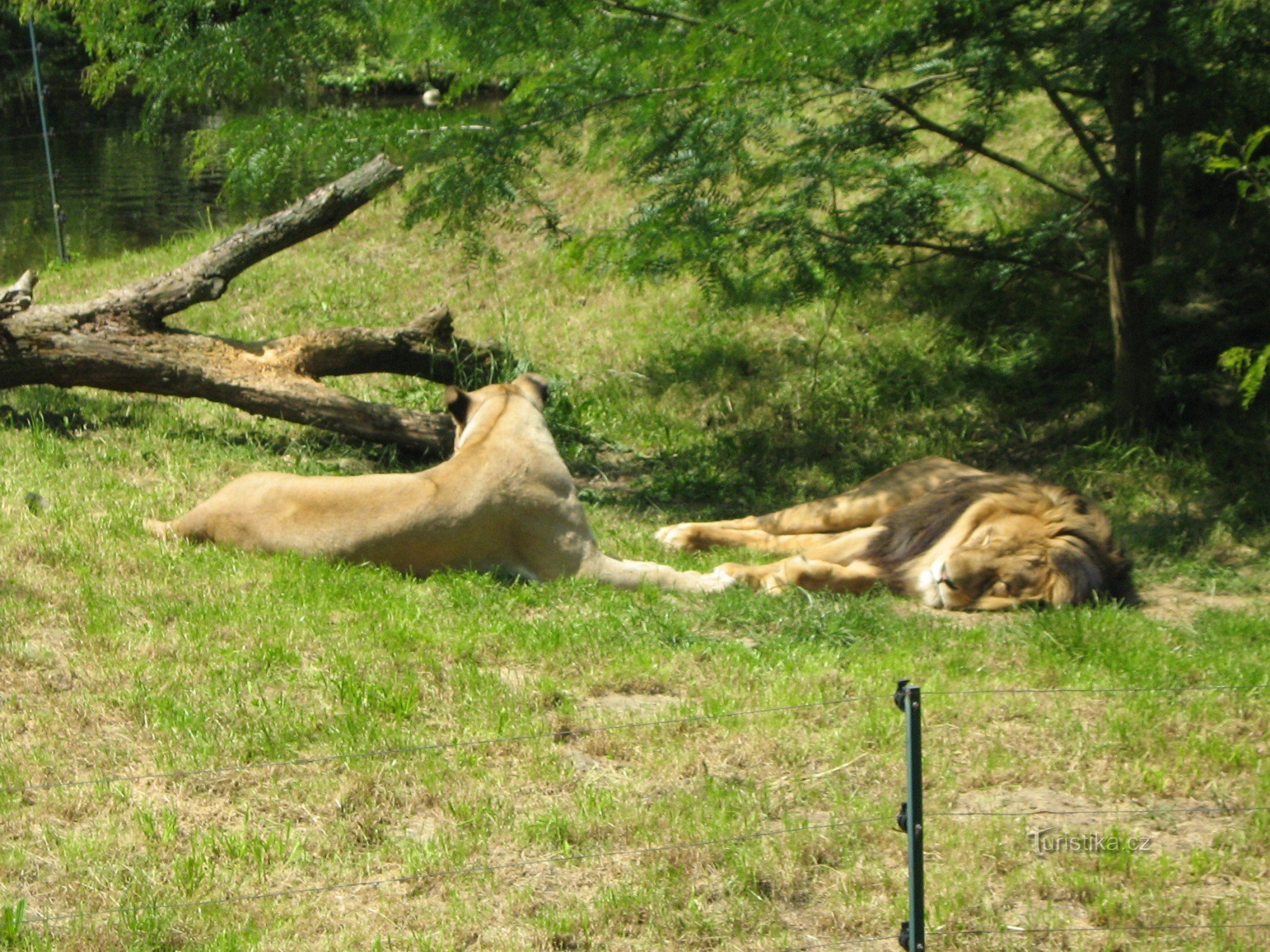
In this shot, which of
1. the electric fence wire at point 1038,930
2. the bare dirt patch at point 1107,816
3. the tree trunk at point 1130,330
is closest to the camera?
the electric fence wire at point 1038,930

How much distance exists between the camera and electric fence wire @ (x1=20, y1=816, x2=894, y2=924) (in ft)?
13.4

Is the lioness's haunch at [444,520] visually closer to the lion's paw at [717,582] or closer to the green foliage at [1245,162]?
the lion's paw at [717,582]

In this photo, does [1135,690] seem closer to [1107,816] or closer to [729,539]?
[1107,816]

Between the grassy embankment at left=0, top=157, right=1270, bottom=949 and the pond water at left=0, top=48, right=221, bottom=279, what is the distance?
962 centimetres

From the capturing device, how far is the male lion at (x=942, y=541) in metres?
7.08

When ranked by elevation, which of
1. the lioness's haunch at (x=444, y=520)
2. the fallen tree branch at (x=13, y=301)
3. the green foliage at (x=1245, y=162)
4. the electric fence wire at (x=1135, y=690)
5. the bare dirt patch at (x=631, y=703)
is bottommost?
the bare dirt patch at (x=631, y=703)

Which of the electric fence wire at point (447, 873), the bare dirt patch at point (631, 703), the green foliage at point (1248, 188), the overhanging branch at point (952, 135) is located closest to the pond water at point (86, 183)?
the overhanging branch at point (952, 135)

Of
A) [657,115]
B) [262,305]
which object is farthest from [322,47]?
[262,305]

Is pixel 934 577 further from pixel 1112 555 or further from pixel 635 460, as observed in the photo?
pixel 635 460

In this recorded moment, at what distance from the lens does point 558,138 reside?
9578 mm

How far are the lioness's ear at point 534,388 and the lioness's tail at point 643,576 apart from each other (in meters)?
1.31

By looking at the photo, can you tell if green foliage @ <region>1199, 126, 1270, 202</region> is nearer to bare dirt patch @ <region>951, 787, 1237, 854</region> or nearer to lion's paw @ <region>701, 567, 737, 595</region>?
lion's paw @ <region>701, 567, 737, 595</region>

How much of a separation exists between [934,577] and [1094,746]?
7.09ft

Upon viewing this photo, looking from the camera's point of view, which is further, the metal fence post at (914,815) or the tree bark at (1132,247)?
the tree bark at (1132,247)
